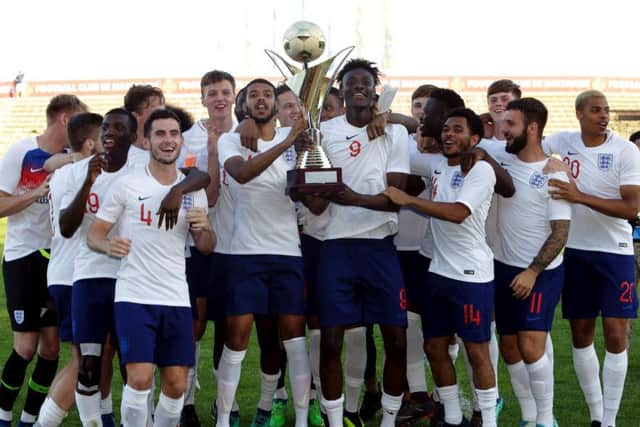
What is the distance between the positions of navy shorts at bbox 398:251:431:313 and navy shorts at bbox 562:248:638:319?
36.8 inches

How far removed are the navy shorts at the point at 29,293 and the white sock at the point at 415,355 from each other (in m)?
2.35

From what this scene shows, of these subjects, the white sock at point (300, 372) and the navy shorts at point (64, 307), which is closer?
the navy shorts at point (64, 307)

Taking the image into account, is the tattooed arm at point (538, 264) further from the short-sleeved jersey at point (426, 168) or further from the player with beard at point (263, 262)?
the player with beard at point (263, 262)

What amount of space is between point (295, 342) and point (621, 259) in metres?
2.16

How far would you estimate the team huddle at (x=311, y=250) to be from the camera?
5809 millimetres

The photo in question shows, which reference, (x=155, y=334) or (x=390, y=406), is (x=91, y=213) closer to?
(x=155, y=334)

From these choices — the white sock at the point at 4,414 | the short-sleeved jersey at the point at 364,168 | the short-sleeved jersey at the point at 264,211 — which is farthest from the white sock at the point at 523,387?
the white sock at the point at 4,414

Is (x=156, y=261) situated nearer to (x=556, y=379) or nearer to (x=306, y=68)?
(x=306, y=68)

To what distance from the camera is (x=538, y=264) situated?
6.48 m

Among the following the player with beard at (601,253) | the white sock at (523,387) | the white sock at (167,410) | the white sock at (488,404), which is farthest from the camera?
the player with beard at (601,253)

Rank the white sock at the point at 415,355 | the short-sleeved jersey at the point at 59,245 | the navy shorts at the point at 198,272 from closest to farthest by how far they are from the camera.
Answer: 1. the short-sleeved jersey at the point at 59,245
2. the navy shorts at the point at 198,272
3. the white sock at the point at 415,355

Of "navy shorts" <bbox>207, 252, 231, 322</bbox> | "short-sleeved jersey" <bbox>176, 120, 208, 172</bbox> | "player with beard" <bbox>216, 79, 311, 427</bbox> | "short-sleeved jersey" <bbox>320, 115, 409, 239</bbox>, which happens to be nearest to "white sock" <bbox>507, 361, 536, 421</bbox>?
"short-sleeved jersey" <bbox>320, 115, 409, 239</bbox>

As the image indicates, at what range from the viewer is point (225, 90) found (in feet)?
23.6

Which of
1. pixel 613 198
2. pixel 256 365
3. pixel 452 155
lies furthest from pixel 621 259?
pixel 256 365
